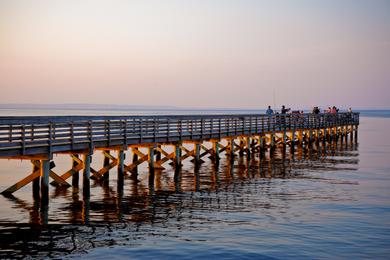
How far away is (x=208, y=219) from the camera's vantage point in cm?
1966

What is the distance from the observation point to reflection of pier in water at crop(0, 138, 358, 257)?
648 inches

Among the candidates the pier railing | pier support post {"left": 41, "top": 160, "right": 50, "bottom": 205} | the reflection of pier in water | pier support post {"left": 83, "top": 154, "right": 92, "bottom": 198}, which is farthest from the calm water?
the pier railing

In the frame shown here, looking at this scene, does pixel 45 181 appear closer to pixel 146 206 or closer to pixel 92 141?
pixel 92 141

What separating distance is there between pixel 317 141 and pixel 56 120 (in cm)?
4215

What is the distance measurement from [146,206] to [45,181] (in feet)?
12.9

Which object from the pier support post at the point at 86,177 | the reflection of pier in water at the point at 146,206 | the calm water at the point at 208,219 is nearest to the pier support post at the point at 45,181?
the reflection of pier in water at the point at 146,206

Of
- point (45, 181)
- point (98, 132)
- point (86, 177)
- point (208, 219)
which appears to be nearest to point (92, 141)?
point (98, 132)

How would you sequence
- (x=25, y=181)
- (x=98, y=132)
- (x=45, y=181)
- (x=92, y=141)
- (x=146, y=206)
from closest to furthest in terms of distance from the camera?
(x=45, y=181) < (x=146, y=206) < (x=25, y=181) < (x=92, y=141) < (x=98, y=132)

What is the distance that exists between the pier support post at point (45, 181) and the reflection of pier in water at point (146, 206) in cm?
37

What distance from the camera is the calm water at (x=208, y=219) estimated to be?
15.8 m

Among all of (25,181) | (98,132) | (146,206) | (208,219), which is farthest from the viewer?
(98,132)

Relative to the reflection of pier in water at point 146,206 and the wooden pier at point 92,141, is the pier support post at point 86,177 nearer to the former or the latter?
the wooden pier at point 92,141

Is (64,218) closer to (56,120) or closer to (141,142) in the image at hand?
(56,120)

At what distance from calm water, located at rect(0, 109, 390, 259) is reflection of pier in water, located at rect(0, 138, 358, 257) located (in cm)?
3
